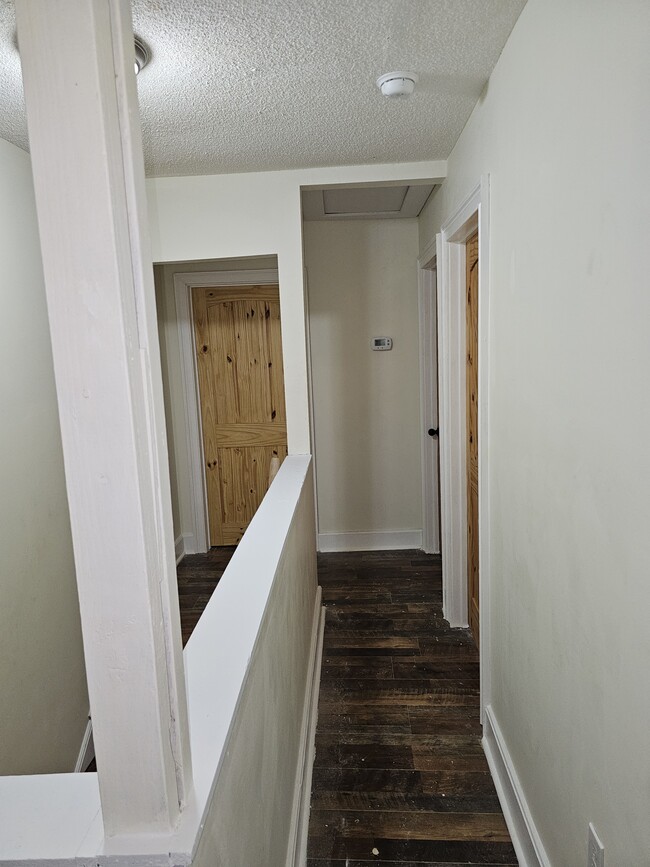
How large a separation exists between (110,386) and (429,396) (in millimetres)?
3505

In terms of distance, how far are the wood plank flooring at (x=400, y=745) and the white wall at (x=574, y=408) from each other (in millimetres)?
277

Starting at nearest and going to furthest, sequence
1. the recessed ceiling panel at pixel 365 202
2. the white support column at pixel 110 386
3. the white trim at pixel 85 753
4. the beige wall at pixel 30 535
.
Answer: the white support column at pixel 110 386 → the beige wall at pixel 30 535 → the white trim at pixel 85 753 → the recessed ceiling panel at pixel 365 202

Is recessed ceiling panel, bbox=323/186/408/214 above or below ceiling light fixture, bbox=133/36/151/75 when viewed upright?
above

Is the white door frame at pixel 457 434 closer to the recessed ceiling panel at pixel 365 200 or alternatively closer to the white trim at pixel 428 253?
the white trim at pixel 428 253

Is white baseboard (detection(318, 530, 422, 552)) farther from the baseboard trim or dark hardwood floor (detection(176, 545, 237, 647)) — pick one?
the baseboard trim

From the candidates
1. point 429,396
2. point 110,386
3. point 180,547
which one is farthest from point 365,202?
point 110,386

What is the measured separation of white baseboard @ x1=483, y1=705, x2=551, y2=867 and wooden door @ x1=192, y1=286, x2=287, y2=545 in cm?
262

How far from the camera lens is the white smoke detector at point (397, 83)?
1.83m

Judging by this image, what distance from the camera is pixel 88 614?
0.72 metres

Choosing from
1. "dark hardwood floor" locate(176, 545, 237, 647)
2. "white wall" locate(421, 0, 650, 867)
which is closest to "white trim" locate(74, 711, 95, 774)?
"dark hardwood floor" locate(176, 545, 237, 647)

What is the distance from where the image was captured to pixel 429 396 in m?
4.04

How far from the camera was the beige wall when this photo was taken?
2.13m

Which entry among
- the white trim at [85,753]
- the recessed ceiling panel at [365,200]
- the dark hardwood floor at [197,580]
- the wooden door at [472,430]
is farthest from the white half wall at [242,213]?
the white trim at [85,753]

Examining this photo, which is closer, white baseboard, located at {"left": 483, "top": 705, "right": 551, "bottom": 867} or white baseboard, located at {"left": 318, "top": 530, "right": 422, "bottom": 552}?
A: white baseboard, located at {"left": 483, "top": 705, "right": 551, "bottom": 867}
